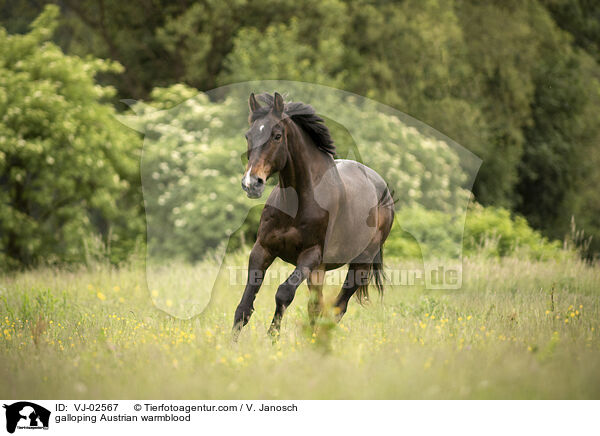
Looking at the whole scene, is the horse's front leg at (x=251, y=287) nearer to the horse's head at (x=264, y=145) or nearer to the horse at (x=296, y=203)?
the horse at (x=296, y=203)

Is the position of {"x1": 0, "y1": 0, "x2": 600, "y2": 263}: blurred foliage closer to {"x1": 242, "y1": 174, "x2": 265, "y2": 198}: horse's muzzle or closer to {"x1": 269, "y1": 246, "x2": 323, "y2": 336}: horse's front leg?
{"x1": 269, "y1": 246, "x2": 323, "y2": 336}: horse's front leg

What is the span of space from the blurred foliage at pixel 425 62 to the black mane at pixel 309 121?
8866 mm

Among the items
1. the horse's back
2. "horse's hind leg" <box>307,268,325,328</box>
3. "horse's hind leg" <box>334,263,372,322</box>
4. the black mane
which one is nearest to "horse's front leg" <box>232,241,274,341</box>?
"horse's hind leg" <box>307,268,325,328</box>

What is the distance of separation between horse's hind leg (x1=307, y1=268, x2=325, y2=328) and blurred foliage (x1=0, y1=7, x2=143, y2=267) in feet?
23.7

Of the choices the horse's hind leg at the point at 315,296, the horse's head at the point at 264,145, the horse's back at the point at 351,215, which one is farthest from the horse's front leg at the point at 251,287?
the horse's head at the point at 264,145

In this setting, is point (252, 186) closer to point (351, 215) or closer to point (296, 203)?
point (296, 203)

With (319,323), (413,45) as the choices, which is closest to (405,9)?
(413,45)

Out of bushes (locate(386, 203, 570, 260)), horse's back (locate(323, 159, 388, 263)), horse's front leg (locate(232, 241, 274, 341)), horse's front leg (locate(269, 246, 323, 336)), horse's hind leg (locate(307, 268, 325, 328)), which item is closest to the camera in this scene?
horse's front leg (locate(269, 246, 323, 336))

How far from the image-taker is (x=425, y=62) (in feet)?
68.3

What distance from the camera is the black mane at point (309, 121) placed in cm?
540
